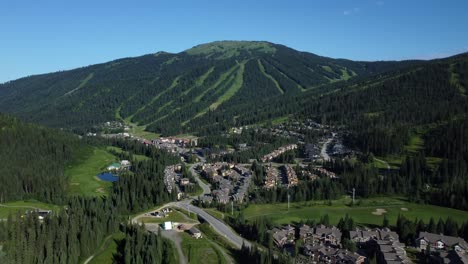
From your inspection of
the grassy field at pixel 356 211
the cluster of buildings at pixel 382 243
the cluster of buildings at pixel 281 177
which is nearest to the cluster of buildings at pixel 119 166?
the cluster of buildings at pixel 281 177

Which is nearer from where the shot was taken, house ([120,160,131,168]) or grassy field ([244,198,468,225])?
grassy field ([244,198,468,225])

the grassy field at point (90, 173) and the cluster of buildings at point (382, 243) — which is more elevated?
the grassy field at point (90, 173)

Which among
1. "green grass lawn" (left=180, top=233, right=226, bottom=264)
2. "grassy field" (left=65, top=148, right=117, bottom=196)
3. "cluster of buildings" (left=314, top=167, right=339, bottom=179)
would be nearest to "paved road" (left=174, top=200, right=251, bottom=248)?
"green grass lawn" (left=180, top=233, right=226, bottom=264)

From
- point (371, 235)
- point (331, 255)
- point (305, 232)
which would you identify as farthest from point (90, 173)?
point (371, 235)

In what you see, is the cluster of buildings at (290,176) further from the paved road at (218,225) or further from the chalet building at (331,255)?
the chalet building at (331,255)

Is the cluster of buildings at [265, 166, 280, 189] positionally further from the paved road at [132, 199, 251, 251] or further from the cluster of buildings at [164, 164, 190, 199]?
the paved road at [132, 199, 251, 251]

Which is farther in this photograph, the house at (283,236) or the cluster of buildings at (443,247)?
the house at (283,236)

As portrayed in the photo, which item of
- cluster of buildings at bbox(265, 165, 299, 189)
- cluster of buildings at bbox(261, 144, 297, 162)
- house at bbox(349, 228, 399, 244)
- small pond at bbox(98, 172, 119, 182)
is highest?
cluster of buildings at bbox(261, 144, 297, 162)
